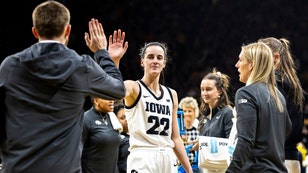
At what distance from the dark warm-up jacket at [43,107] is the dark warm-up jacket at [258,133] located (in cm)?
126

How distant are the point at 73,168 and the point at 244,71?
5.68ft

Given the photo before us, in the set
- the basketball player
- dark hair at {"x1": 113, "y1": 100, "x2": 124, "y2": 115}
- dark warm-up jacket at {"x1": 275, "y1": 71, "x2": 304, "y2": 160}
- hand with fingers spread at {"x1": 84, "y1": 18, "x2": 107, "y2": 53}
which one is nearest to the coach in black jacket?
hand with fingers spread at {"x1": 84, "y1": 18, "x2": 107, "y2": 53}

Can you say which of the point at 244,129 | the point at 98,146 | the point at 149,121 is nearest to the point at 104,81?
the point at 244,129

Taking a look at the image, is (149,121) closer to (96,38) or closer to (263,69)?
(263,69)

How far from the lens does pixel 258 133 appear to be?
378 cm

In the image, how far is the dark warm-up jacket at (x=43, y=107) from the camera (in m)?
2.83

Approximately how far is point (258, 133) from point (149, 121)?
141 centimetres

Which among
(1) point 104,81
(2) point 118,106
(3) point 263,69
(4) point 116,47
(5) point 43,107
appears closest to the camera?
(5) point 43,107

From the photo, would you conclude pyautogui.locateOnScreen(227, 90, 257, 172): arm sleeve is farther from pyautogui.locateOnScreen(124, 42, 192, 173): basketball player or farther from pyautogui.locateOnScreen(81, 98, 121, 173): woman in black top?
pyautogui.locateOnScreen(81, 98, 121, 173): woman in black top

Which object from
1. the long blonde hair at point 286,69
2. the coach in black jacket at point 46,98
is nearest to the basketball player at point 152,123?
the long blonde hair at point 286,69

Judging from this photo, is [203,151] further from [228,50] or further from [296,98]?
[228,50]

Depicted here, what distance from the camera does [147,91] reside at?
5.05m

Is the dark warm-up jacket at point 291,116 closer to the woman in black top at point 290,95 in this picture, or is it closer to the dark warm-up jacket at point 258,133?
the woman in black top at point 290,95

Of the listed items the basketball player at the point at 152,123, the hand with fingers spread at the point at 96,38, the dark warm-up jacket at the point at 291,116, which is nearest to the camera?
the hand with fingers spread at the point at 96,38
